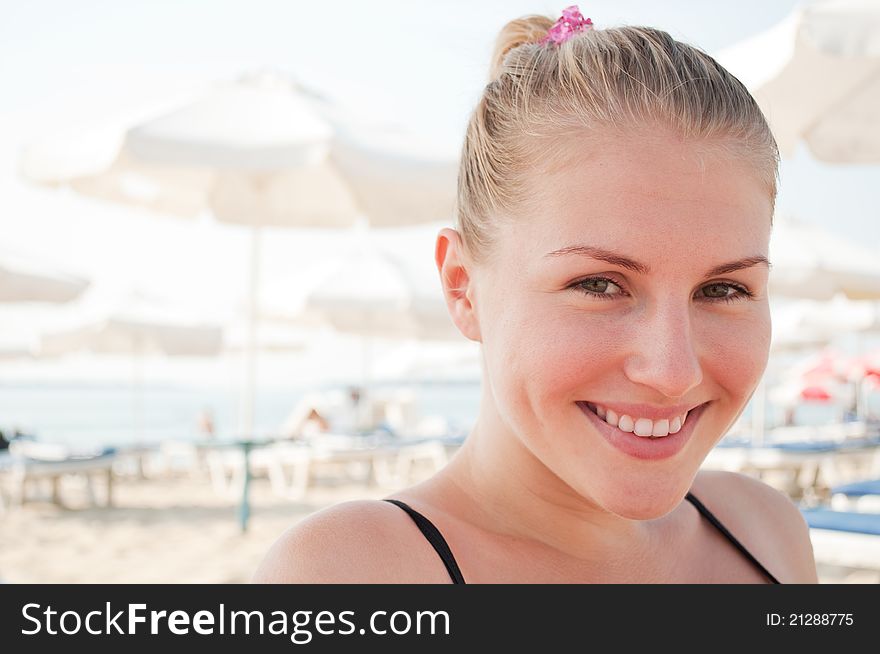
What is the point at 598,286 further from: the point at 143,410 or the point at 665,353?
the point at 143,410

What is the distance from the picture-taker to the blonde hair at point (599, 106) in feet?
3.19

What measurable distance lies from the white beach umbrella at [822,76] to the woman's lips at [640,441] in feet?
8.45

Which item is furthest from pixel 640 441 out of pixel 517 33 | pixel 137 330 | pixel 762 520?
pixel 137 330

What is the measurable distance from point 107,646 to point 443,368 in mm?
16436

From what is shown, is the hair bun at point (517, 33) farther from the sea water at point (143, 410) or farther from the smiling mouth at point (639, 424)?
the sea water at point (143, 410)

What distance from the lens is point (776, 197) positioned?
1067 millimetres

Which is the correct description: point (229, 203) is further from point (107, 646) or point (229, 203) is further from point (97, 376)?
point (97, 376)

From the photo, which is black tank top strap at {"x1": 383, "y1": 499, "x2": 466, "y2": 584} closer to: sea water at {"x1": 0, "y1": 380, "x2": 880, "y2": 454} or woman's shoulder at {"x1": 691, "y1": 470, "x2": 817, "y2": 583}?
woman's shoulder at {"x1": 691, "y1": 470, "x2": 817, "y2": 583}

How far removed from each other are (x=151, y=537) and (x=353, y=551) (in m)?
5.92

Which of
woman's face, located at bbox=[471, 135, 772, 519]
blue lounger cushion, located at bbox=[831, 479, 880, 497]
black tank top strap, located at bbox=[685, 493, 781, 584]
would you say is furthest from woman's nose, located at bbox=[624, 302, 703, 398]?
blue lounger cushion, located at bbox=[831, 479, 880, 497]

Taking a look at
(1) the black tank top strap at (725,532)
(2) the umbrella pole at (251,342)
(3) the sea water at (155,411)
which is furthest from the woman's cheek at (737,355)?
(3) the sea water at (155,411)

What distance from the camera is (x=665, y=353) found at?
0.88 m

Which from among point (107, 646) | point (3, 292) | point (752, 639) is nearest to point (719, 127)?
point (752, 639)

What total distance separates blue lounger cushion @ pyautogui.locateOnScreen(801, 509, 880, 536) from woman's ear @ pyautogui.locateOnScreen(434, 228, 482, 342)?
8.38ft
